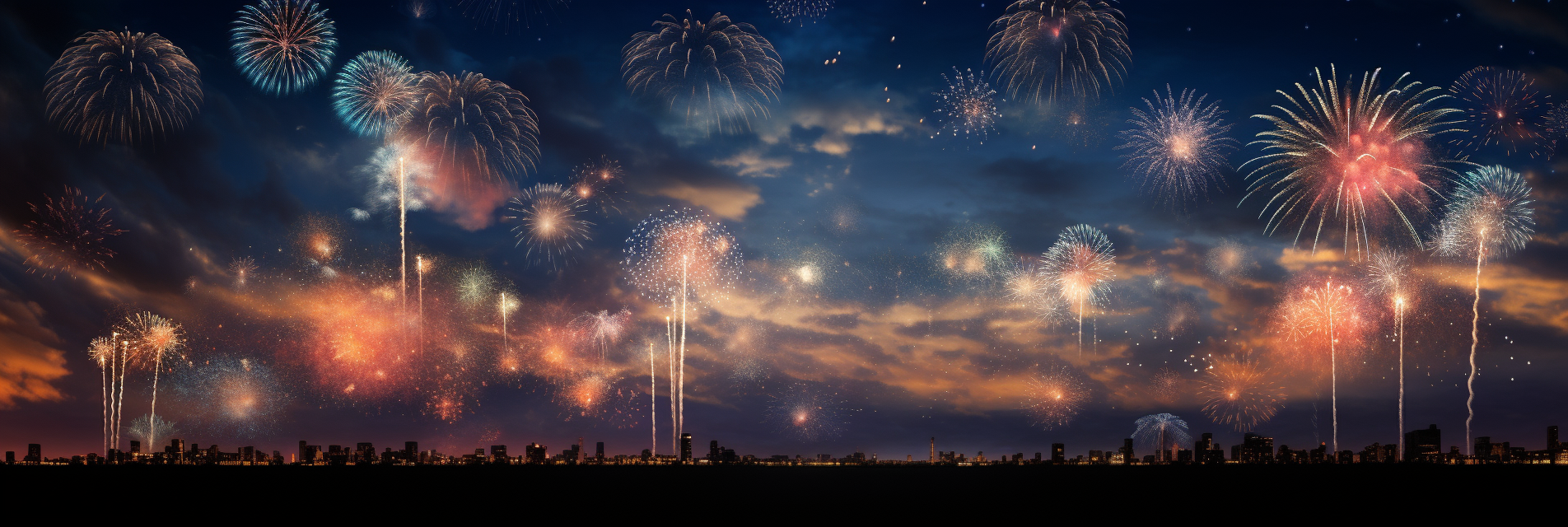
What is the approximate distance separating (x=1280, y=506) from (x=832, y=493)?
75.3m

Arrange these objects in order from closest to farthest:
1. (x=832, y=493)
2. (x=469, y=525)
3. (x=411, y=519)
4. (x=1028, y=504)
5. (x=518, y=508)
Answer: (x=469, y=525) < (x=411, y=519) < (x=518, y=508) < (x=1028, y=504) < (x=832, y=493)

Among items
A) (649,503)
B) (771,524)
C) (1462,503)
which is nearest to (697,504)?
(649,503)

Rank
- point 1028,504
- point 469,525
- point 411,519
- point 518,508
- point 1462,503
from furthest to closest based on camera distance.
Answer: point 1462,503, point 1028,504, point 518,508, point 411,519, point 469,525

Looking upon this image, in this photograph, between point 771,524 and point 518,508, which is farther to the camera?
point 518,508

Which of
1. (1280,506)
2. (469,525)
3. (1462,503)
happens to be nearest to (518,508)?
(469,525)

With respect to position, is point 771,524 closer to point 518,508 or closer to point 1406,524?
point 518,508

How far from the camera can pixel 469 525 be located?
3575 inches

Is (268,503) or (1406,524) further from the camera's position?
(268,503)

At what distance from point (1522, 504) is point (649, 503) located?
140738mm

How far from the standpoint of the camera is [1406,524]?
114 meters

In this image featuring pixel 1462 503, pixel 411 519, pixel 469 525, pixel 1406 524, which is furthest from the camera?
pixel 1462 503

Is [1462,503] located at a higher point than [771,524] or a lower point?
lower

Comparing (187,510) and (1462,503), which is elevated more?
(187,510)

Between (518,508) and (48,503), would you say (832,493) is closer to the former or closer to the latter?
(518,508)
